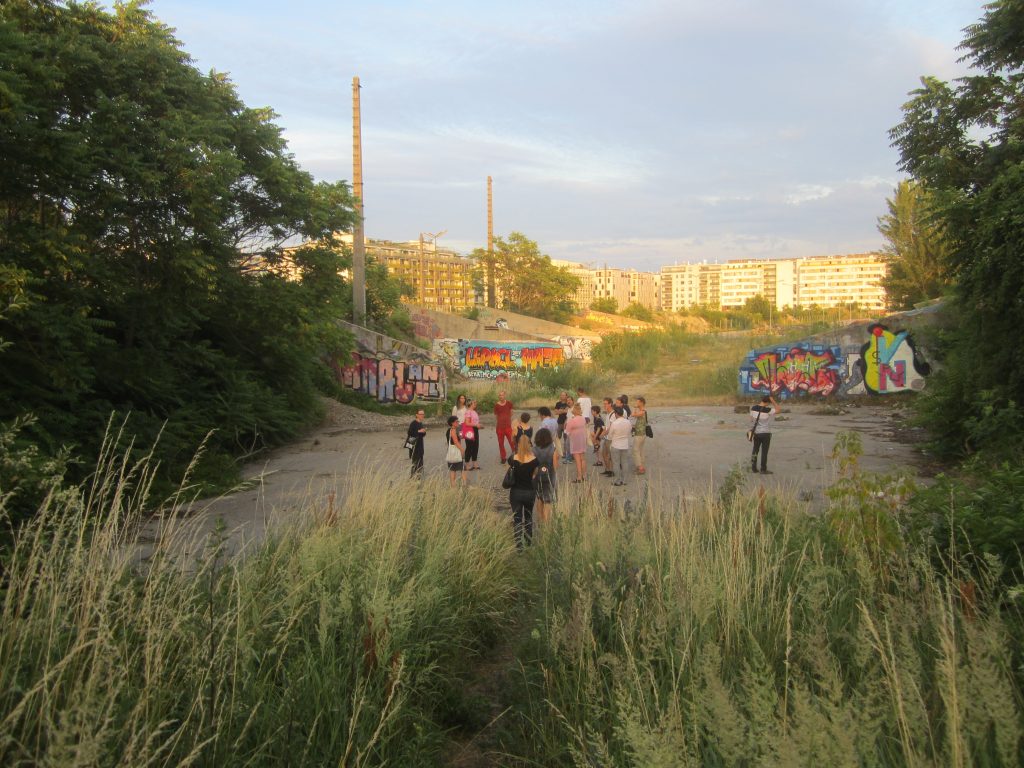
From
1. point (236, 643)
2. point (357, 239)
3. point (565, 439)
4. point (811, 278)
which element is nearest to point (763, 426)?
point (565, 439)

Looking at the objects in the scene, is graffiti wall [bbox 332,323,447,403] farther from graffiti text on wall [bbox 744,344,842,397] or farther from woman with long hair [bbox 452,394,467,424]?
woman with long hair [bbox 452,394,467,424]

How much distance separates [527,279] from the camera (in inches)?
2149

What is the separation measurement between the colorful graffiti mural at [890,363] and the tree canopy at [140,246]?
18101 millimetres

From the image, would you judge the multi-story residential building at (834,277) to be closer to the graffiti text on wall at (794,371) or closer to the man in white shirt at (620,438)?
the graffiti text on wall at (794,371)

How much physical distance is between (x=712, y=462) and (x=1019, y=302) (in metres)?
5.62

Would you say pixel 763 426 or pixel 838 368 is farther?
pixel 838 368

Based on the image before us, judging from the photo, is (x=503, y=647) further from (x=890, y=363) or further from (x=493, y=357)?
(x=493, y=357)

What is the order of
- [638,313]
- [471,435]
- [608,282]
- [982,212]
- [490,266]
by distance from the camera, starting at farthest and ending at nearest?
[608,282] < [638,313] < [490,266] < [471,435] < [982,212]

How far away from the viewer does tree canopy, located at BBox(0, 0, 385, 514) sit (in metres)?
9.65

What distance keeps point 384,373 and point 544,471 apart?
1880 centimetres

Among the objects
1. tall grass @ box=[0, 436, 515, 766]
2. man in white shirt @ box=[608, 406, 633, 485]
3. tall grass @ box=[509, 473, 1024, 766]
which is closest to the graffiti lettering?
man in white shirt @ box=[608, 406, 633, 485]

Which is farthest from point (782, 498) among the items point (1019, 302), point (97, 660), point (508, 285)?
point (508, 285)

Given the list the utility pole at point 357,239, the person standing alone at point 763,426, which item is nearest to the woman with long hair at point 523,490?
the person standing alone at point 763,426

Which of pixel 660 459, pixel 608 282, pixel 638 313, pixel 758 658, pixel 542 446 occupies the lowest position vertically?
pixel 660 459
